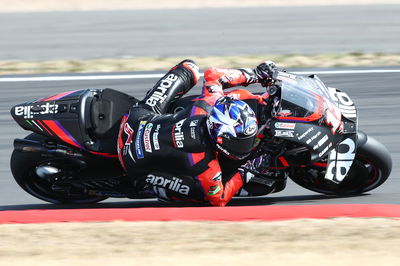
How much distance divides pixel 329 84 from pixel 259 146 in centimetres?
423

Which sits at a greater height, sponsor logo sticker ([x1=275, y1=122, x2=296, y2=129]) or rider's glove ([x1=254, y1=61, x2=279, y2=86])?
rider's glove ([x1=254, y1=61, x2=279, y2=86])

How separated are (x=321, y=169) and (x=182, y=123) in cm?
121

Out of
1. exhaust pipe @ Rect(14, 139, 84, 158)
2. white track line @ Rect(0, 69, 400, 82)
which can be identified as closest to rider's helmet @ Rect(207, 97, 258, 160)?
exhaust pipe @ Rect(14, 139, 84, 158)

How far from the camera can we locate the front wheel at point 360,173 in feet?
19.5

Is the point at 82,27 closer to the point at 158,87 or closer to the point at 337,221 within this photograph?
the point at 158,87

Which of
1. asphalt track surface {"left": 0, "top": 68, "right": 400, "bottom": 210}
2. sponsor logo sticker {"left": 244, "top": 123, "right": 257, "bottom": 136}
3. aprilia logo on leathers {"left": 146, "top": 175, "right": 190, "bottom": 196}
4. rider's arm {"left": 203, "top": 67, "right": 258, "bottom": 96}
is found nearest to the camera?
sponsor logo sticker {"left": 244, "top": 123, "right": 257, "bottom": 136}

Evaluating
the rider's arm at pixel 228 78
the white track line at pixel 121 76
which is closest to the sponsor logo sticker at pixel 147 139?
the rider's arm at pixel 228 78

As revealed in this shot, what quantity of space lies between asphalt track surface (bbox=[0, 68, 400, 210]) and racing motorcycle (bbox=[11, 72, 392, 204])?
0.60ft

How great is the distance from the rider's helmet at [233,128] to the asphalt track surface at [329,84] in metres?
1.15

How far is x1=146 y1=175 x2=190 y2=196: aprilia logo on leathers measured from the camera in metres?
5.68

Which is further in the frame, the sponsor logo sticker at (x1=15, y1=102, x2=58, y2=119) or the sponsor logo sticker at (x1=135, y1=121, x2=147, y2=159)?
the sponsor logo sticker at (x1=15, y1=102, x2=58, y2=119)

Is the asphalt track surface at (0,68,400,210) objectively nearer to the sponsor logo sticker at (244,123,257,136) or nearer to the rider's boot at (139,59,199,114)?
the rider's boot at (139,59,199,114)

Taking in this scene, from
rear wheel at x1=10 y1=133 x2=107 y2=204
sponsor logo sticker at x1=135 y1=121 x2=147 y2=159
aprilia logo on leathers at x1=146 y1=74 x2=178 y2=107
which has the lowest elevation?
rear wheel at x1=10 y1=133 x2=107 y2=204

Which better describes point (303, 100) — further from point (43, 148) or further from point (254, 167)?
point (43, 148)
